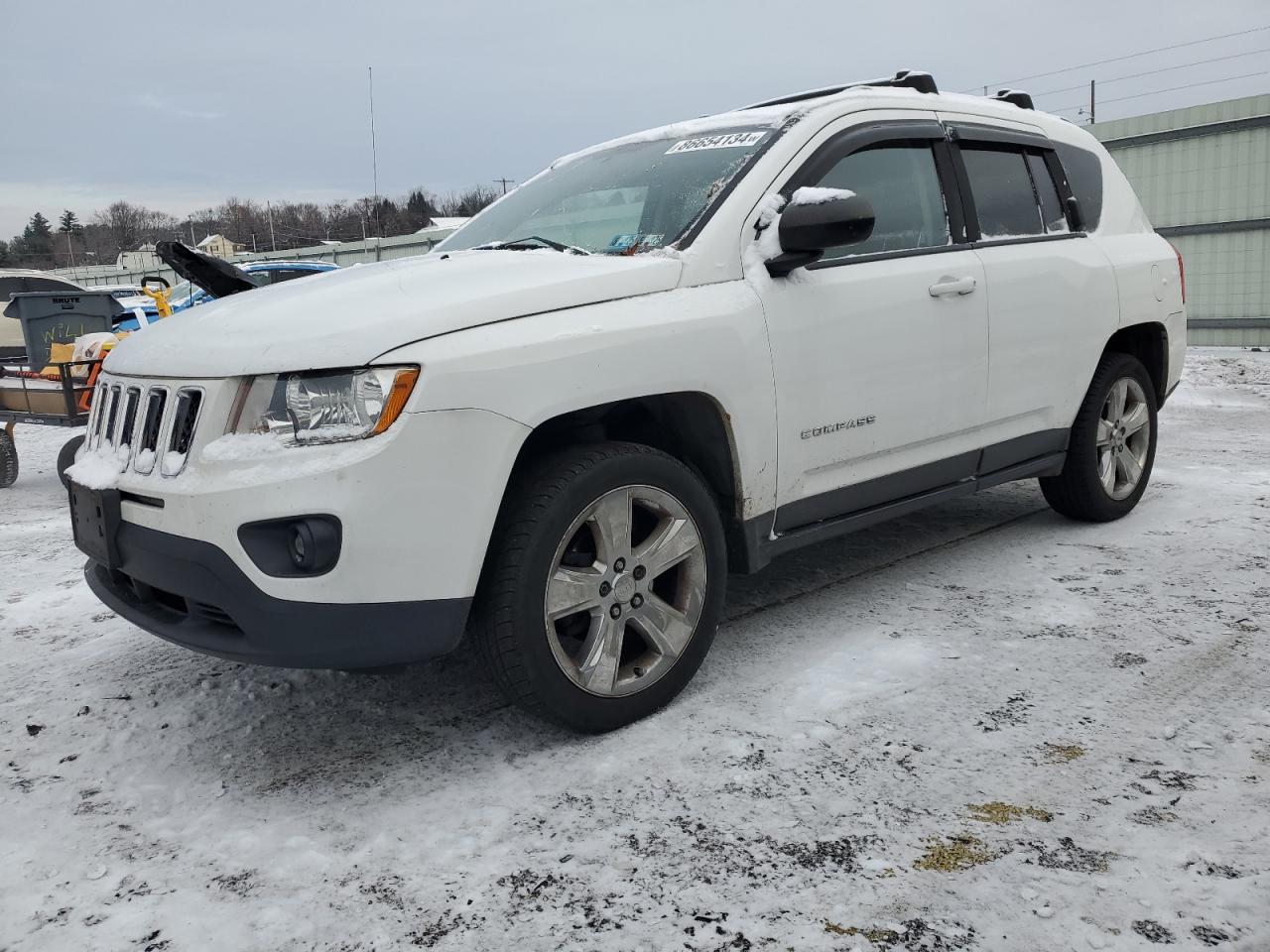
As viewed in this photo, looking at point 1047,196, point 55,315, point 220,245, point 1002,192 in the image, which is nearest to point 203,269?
point 1002,192

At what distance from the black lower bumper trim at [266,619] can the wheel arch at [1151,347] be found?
3.68 metres

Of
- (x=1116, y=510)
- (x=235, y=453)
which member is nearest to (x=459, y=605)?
(x=235, y=453)

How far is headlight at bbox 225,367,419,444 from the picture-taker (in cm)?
236

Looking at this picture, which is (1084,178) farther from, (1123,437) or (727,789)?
(727,789)

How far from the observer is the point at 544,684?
2619 millimetres

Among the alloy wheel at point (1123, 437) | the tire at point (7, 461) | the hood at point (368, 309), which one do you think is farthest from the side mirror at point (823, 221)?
the tire at point (7, 461)

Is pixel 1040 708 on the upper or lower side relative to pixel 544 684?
lower

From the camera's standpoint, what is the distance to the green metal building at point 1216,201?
13.5m

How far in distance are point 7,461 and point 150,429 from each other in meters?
5.68

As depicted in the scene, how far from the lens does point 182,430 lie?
251 centimetres

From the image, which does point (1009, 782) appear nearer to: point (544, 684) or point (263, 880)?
point (544, 684)

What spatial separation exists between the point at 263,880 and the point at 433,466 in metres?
1.00

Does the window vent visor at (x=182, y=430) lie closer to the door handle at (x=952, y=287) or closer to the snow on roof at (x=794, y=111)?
the snow on roof at (x=794, y=111)

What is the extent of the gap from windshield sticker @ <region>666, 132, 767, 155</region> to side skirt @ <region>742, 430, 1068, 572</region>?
48.6 inches
